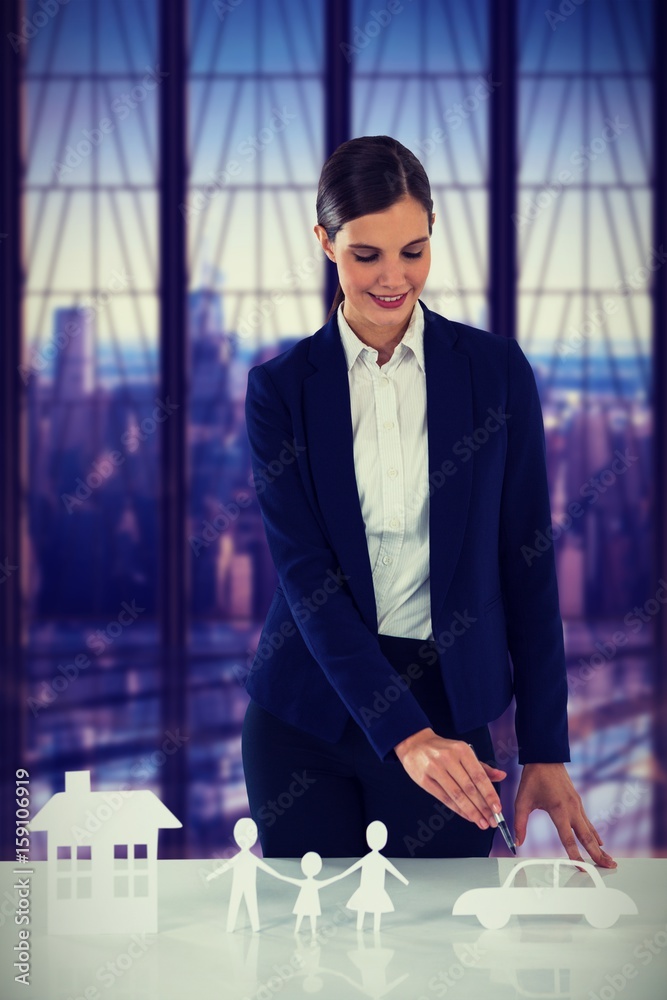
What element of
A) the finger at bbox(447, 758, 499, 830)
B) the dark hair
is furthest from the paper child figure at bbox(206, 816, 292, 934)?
the dark hair

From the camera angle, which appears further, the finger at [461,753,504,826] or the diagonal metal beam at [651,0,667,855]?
the diagonal metal beam at [651,0,667,855]

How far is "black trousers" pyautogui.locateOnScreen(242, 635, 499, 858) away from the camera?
1486 millimetres

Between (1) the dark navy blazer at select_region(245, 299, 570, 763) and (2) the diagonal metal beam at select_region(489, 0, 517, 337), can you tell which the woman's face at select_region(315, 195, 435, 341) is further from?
(2) the diagonal metal beam at select_region(489, 0, 517, 337)

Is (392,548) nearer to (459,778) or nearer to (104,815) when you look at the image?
(459,778)

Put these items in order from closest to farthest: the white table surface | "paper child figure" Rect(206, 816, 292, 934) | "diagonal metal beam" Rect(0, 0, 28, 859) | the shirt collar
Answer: the white table surface → "paper child figure" Rect(206, 816, 292, 934) → the shirt collar → "diagonal metal beam" Rect(0, 0, 28, 859)

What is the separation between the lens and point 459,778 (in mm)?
1261

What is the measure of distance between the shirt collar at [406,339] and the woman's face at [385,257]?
0.08 meters

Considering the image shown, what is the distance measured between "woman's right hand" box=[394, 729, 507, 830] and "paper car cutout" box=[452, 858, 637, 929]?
3.0 inches

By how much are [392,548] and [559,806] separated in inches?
14.9

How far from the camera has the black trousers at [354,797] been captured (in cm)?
149

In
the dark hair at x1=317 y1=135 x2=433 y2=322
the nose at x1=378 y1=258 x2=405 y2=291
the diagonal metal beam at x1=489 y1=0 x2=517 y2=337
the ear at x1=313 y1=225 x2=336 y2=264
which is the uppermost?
the diagonal metal beam at x1=489 y1=0 x2=517 y2=337

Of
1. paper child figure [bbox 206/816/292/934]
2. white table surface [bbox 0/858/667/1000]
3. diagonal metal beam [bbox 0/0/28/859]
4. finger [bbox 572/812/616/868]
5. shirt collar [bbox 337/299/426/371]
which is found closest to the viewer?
white table surface [bbox 0/858/667/1000]

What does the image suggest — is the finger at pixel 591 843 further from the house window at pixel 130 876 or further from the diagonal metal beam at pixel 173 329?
the diagonal metal beam at pixel 173 329

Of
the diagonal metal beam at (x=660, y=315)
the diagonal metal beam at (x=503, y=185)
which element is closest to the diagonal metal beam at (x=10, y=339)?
the diagonal metal beam at (x=503, y=185)
